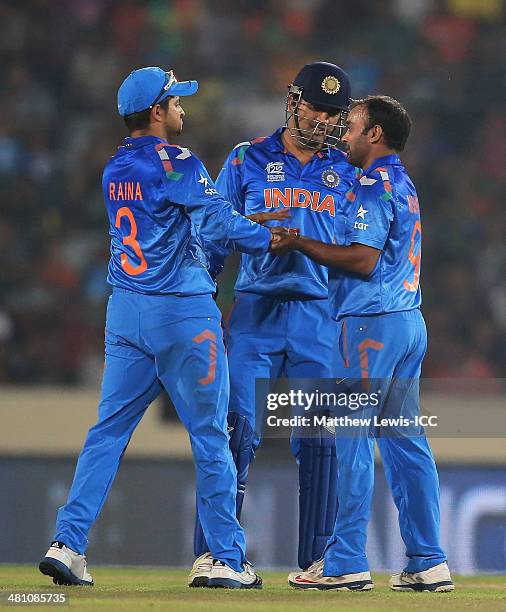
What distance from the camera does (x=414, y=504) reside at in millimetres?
4590

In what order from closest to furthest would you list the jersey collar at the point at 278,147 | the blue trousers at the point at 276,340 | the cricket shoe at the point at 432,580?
the cricket shoe at the point at 432,580 → the blue trousers at the point at 276,340 → the jersey collar at the point at 278,147

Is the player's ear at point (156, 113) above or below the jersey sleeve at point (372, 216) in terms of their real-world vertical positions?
above

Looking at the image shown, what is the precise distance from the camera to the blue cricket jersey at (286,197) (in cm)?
502

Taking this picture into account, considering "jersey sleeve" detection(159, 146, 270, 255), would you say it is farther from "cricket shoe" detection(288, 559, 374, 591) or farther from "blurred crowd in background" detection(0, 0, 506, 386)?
"blurred crowd in background" detection(0, 0, 506, 386)

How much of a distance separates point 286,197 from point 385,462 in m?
1.13

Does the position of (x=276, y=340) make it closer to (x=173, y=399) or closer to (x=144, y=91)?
(x=173, y=399)

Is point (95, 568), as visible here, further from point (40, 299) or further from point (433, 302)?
point (433, 302)

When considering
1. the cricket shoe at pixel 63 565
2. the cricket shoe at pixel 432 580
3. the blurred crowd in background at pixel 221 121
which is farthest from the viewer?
the blurred crowd in background at pixel 221 121

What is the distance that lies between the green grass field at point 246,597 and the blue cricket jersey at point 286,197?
1178mm

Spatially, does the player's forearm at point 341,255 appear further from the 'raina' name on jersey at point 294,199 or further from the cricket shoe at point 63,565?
the cricket shoe at point 63,565

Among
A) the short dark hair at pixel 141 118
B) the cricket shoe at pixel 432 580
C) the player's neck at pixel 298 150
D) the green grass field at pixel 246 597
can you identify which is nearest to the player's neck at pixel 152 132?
the short dark hair at pixel 141 118

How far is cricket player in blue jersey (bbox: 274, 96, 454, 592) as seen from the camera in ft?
14.9

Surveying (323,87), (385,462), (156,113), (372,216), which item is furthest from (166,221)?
(385,462)

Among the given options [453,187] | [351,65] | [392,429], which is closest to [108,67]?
[351,65]
